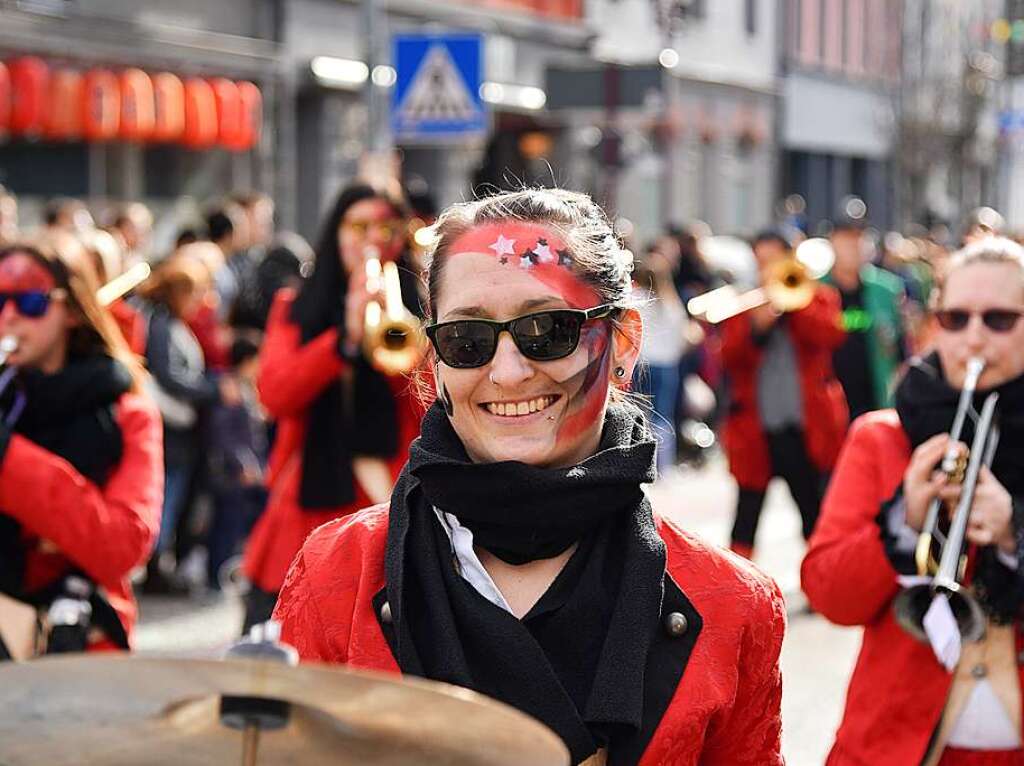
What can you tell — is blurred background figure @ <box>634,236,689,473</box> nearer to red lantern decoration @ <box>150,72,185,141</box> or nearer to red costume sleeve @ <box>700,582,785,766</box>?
red lantern decoration @ <box>150,72,185,141</box>

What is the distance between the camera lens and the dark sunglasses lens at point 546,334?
2828 mm

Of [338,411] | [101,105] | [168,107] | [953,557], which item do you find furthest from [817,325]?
[168,107]

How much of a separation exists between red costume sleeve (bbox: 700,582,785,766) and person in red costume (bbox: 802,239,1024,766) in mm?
1336

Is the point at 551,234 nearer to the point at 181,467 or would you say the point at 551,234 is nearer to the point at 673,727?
the point at 673,727

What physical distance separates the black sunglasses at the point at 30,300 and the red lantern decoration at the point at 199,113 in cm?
1464

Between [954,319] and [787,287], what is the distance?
5608mm

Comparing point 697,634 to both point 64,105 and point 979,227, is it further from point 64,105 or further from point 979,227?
point 64,105

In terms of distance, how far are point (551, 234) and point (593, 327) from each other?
149mm

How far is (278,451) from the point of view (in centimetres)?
665

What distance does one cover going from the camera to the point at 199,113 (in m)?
19.4

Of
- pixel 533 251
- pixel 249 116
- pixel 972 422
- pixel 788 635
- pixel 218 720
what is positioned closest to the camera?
pixel 218 720

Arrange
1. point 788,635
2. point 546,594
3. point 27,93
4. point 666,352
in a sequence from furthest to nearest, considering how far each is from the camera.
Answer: point 27,93
point 666,352
point 788,635
point 546,594

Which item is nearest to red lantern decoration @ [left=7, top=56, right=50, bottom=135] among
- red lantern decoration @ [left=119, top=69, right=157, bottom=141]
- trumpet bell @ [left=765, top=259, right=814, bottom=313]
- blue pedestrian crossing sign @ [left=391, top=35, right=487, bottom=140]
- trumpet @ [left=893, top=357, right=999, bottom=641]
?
red lantern decoration @ [left=119, top=69, right=157, bottom=141]

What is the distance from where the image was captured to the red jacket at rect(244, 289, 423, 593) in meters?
6.18
